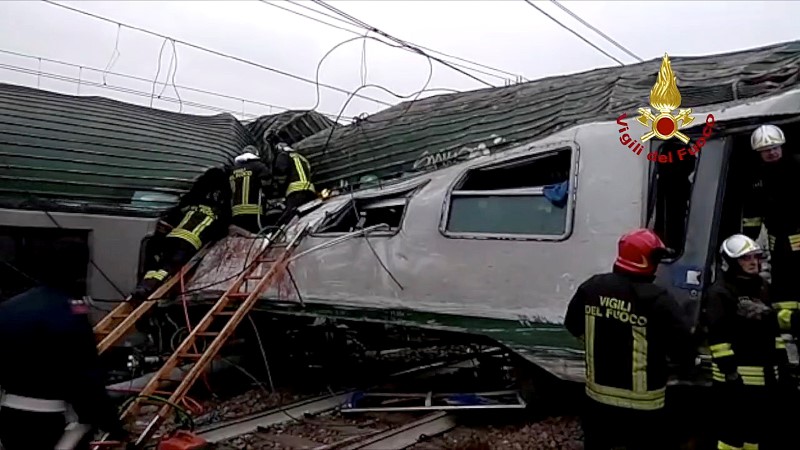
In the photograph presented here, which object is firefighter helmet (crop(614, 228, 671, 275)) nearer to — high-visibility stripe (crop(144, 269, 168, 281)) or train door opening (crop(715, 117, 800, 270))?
train door opening (crop(715, 117, 800, 270))

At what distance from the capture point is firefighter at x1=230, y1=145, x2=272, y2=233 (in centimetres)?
707

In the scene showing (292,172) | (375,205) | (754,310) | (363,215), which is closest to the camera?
(754,310)

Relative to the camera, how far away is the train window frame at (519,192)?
470 cm

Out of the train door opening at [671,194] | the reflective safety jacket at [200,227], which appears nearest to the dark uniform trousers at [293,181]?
the reflective safety jacket at [200,227]

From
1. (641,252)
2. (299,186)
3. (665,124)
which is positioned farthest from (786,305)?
(299,186)

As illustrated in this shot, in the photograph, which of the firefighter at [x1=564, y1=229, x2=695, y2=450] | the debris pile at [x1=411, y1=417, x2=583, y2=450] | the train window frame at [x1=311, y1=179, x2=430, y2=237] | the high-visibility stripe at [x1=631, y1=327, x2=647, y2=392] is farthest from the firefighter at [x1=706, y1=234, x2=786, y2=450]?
the train window frame at [x1=311, y1=179, x2=430, y2=237]

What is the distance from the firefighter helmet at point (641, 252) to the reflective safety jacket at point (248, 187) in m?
4.62

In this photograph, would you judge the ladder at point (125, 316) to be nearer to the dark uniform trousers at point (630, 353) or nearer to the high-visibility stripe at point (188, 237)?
the high-visibility stripe at point (188, 237)

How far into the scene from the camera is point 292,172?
7.21 m

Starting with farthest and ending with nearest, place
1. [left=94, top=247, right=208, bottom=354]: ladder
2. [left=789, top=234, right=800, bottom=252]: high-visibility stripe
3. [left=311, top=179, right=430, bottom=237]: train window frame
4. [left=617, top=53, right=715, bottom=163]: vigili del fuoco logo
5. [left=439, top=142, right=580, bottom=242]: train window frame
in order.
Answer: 1. [left=94, top=247, right=208, bottom=354]: ladder
2. [left=311, top=179, right=430, bottom=237]: train window frame
3. [left=439, top=142, right=580, bottom=242]: train window frame
4. [left=617, top=53, right=715, bottom=163]: vigili del fuoco logo
5. [left=789, top=234, right=800, bottom=252]: high-visibility stripe

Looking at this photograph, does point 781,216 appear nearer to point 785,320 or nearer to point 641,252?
point 785,320

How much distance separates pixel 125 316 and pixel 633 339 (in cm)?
486

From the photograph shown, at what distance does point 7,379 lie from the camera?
260cm

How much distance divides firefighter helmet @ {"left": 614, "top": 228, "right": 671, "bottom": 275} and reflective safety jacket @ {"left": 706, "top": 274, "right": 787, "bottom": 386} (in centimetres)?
76
